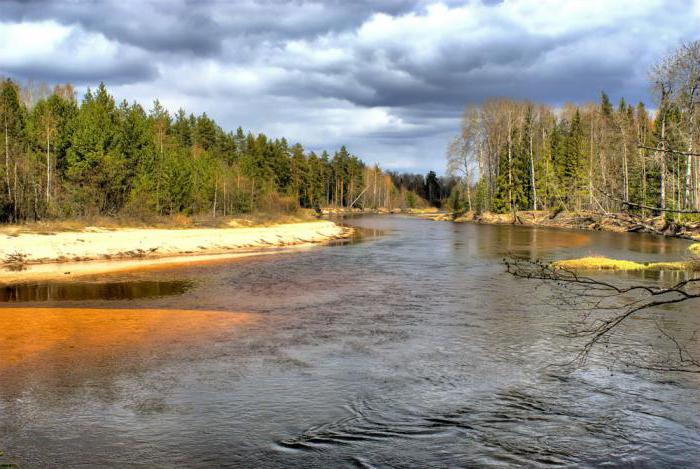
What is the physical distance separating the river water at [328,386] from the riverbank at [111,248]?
7.55 m

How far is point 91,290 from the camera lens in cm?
2130

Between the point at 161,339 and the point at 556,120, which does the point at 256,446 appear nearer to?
the point at 161,339

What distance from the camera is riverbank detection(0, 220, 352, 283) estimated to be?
27.5 m

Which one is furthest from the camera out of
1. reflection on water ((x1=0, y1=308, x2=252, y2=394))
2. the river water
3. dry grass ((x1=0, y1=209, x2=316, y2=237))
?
dry grass ((x1=0, y1=209, x2=316, y2=237))

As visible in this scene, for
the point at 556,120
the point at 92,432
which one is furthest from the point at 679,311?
the point at 556,120

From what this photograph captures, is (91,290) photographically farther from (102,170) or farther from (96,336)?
(102,170)

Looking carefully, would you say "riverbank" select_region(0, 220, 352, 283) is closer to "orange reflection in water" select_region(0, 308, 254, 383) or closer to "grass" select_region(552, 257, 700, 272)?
"orange reflection in water" select_region(0, 308, 254, 383)

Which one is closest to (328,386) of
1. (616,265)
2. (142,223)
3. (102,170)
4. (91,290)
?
(91,290)

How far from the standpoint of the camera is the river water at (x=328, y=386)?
7.99 meters

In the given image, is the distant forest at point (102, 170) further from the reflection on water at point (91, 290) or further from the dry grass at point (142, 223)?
the reflection on water at point (91, 290)

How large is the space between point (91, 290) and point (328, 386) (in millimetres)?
14336

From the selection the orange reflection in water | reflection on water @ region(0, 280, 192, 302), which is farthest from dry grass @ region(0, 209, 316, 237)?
the orange reflection in water

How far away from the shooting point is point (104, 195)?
45.0m

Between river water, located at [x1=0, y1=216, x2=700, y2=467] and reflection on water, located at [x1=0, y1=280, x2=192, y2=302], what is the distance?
0.74 ft
